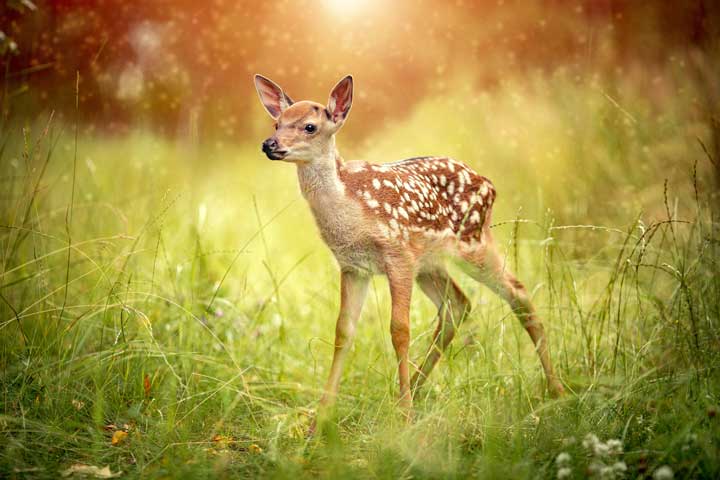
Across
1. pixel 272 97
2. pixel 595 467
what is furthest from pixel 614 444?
pixel 272 97

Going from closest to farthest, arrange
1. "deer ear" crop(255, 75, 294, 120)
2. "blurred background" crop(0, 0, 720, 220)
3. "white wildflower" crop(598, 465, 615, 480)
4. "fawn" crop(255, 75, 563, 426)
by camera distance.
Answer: "white wildflower" crop(598, 465, 615, 480), "fawn" crop(255, 75, 563, 426), "deer ear" crop(255, 75, 294, 120), "blurred background" crop(0, 0, 720, 220)

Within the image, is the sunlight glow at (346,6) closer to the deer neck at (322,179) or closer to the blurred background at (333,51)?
the blurred background at (333,51)

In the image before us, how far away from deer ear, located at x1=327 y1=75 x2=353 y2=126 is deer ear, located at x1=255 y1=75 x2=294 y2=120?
0.28m

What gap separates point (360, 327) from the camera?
15.6 ft

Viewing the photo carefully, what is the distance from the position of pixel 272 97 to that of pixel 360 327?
71.1 inches

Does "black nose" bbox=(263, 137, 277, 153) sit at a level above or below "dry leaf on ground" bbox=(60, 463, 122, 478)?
above

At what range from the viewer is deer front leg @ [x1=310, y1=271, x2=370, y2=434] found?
3.38 meters

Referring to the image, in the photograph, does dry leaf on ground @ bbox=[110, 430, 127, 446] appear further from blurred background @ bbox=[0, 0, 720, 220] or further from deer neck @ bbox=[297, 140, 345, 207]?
blurred background @ bbox=[0, 0, 720, 220]

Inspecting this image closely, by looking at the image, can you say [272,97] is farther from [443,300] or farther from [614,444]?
[614,444]

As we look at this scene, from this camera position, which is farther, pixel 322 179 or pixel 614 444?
pixel 322 179

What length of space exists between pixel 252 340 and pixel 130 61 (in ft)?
10.6

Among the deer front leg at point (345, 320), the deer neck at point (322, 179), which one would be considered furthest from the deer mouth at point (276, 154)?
the deer front leg at point (345, 320)

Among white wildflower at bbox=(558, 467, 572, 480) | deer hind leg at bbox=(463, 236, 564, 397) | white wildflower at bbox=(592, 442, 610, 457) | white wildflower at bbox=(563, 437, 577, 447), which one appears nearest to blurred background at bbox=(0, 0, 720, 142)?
deer hind leg at bbox=(463, 236, 564, 397)

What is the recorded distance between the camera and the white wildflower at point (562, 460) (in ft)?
8.16
